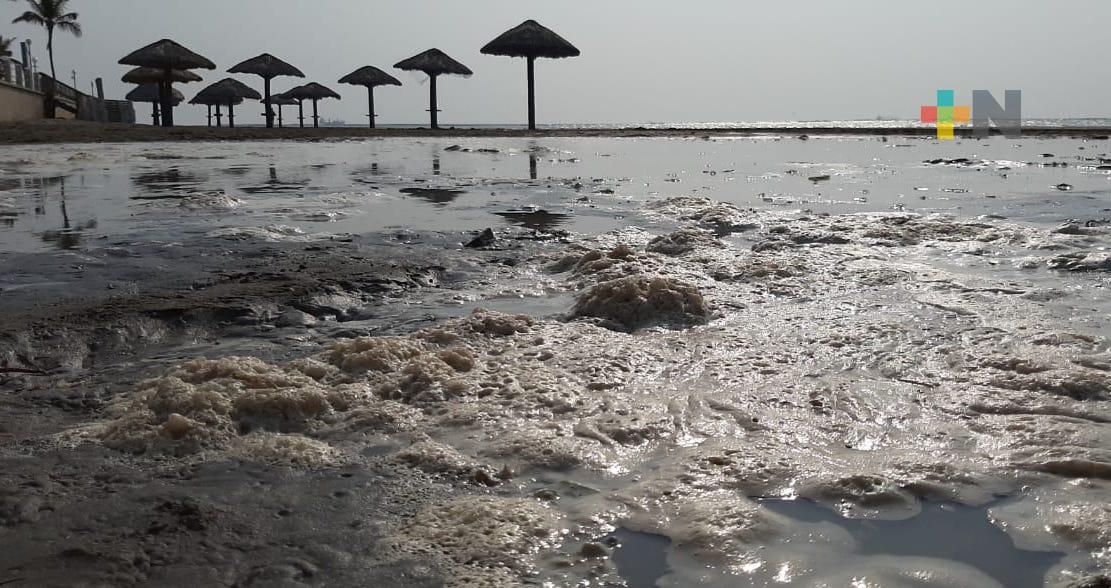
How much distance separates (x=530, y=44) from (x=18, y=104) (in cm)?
1880

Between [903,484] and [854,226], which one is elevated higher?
[854,226]

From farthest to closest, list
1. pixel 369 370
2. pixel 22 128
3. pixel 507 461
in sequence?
pixel 22 128 < pixel 369 370 < pixel 507 461

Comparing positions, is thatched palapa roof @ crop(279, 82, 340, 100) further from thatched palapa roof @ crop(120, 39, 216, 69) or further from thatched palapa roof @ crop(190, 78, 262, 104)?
thatched palapa roof @ crop(120, 39, 216, 69)

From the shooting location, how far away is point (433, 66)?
31875 mm

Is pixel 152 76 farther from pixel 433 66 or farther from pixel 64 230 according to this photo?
pixel 64 230

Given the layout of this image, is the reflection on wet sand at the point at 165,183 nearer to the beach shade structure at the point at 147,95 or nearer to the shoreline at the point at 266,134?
the shoreline at the point at 266,134

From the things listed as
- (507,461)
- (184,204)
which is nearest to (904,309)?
(507,461)

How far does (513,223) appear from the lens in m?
7.33

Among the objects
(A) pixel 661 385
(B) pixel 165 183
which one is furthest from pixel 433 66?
(A) pixel 661 385

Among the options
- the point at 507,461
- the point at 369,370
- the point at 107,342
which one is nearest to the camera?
the point at 507,461

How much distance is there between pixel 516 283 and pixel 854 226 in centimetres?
347

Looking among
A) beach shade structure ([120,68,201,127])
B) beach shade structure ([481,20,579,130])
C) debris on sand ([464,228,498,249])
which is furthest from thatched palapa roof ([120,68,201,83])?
debris on sand ([464,228,498,249])

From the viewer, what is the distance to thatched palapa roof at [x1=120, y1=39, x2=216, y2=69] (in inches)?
1046

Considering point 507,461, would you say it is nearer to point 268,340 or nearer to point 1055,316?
point 268,340
